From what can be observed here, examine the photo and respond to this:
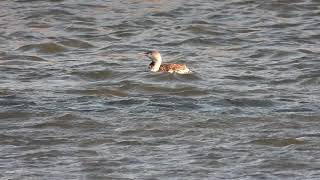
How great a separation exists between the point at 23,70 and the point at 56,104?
2927mm

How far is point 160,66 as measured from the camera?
1512 centimetres

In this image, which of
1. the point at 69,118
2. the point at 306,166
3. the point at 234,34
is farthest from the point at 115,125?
the point at 234,34

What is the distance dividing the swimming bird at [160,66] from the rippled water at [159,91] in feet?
0.32

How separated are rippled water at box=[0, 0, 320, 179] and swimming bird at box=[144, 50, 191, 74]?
10cm

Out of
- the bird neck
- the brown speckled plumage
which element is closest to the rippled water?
the brown speckled plumage

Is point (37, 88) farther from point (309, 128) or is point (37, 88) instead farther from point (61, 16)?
point (61, 16)

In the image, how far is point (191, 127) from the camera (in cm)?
1091

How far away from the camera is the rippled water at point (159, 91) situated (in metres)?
9.54

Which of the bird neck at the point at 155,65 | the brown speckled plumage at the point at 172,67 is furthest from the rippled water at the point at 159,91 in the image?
the bird neck at the point at 155,65

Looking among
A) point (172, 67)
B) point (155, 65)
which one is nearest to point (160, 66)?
point (155, 65)

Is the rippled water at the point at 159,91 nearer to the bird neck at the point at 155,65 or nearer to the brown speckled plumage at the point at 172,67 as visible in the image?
the brown speckled plumage at the point at 172,67

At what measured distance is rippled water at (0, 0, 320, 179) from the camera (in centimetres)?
954

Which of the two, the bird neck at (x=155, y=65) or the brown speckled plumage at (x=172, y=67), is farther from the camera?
the bird neck at (x=155, y=65)

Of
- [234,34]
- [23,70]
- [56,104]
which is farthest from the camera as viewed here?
[234,34]
